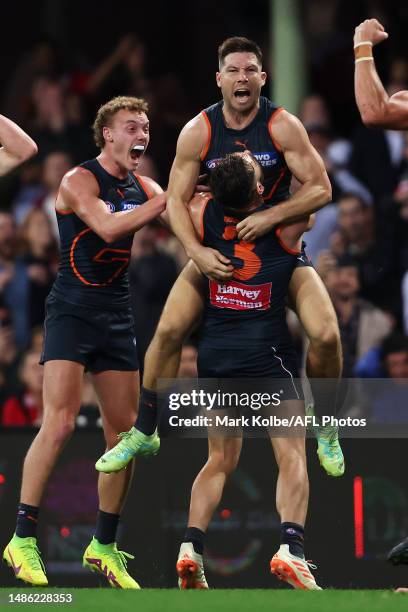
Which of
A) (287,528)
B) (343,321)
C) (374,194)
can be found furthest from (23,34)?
(287,528)

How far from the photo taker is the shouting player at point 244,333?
8531 mm

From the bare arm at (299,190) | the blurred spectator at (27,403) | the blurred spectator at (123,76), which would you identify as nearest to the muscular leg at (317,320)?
the bare arm at (299,190)

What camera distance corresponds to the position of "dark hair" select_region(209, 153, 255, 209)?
841cm

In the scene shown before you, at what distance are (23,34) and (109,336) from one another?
8.66 m

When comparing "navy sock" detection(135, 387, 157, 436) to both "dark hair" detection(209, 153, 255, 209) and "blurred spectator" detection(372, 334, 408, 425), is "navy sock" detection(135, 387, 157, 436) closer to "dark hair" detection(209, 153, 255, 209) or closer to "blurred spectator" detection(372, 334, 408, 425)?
"dark hair" detection(209, 153, 255, 209)

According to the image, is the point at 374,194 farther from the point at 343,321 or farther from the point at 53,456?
the point at 53,456

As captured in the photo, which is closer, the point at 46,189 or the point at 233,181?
the point at 233,181

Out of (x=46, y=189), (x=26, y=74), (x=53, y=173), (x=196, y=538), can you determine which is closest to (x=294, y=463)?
(x=196, y=538)

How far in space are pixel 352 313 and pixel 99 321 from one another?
3060mm

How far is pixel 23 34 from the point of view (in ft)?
55.7

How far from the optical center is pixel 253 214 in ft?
28.1

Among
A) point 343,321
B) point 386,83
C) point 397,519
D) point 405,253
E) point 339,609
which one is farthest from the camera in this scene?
point 386,83

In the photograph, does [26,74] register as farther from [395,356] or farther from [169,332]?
[169,332]

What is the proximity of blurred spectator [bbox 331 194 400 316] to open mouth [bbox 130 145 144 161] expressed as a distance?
331 centimetres
